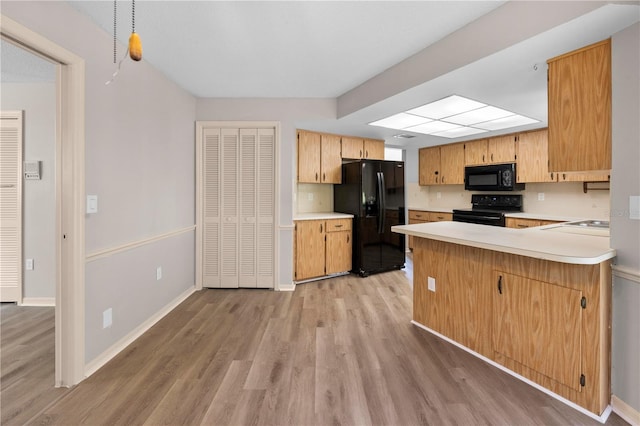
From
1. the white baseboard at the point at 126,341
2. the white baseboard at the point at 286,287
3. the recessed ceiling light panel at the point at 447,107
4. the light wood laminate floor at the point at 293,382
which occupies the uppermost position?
the recessed ceiling light panel at the point at 447,107

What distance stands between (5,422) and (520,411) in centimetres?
284

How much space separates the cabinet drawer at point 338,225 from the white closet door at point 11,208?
3644mm

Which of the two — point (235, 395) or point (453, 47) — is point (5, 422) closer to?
point (235, 395)

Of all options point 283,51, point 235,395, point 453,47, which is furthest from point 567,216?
point 235,395

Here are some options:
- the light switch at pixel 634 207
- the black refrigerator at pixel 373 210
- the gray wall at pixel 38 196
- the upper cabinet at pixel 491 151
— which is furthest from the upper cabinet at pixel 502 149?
the gray wall at pixel 38 196

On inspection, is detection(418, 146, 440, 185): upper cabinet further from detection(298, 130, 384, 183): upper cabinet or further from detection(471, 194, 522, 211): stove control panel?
detection(298, 130, 384, 183): upper cabinet

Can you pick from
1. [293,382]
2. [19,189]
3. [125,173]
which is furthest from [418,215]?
[19,189]

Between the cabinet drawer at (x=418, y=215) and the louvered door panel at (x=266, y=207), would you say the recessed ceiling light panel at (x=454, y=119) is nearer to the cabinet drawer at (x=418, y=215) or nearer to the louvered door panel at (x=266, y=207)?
the louvered door panel at (x=266, y=207)

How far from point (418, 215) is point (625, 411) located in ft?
14.7

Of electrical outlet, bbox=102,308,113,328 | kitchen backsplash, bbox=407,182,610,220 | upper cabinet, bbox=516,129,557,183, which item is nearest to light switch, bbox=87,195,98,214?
electrical outlet, bbox=102,308,113,328

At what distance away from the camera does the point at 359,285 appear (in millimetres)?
3926

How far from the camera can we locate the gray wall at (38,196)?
3.13 m

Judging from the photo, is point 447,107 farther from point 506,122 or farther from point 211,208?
point 211,208

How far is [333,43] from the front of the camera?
229cm
